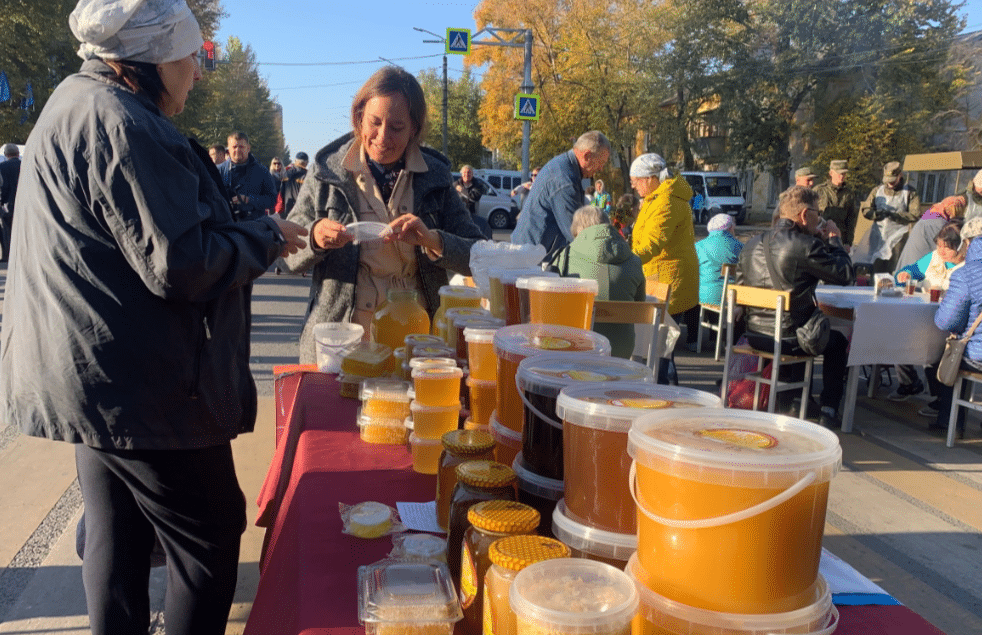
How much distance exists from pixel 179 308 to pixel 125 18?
611 mm

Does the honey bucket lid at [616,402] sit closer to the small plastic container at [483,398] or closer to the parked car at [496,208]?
the small plastic container at [483,398]

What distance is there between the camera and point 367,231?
2.56 meters

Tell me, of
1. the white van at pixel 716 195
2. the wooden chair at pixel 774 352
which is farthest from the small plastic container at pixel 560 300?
the white van at pixel 716 195

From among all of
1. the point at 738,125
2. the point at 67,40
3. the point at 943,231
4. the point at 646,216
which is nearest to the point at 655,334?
the point at 646,216

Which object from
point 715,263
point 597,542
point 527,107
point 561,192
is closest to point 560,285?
point 597,542

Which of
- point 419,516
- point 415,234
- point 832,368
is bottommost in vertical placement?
point 832,368

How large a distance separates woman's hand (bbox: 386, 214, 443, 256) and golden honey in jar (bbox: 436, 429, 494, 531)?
1.14 metres

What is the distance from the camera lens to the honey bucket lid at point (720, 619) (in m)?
0.90

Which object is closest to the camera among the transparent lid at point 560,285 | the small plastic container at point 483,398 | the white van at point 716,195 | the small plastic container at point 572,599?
the small plastic container at point 572,599

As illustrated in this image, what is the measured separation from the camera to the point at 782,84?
2995 cm

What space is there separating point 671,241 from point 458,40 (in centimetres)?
1308

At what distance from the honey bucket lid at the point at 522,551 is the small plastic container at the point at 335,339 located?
1753 mm

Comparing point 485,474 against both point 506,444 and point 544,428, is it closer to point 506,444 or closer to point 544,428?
point 544,428

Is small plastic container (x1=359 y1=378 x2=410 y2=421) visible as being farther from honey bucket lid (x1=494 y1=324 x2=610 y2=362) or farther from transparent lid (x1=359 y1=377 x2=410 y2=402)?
honey bucket lid (x1=494 y1=324 x2=610 y2=362)
